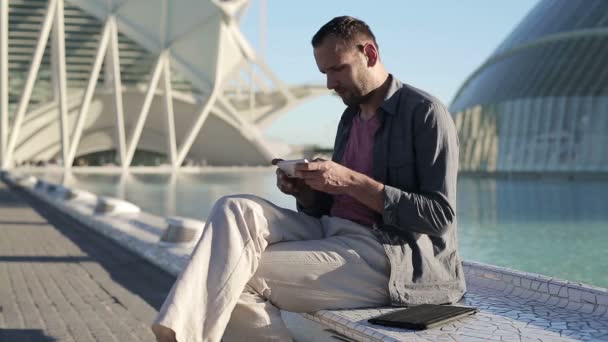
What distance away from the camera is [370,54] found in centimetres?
296

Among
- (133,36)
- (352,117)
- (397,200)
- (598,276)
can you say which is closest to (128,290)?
(352,117)

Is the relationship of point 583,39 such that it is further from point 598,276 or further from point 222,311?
point 222,311

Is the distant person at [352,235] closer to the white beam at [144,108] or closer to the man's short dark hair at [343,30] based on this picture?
the man's short dark hair at [343,30]

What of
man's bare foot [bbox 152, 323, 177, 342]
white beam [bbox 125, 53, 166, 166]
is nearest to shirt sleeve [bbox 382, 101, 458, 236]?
man's bare foot [bbox 152, 323, 177, 342]

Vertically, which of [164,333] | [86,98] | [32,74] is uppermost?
[32,74]

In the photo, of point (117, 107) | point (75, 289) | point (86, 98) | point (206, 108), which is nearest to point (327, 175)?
point (75, 289)

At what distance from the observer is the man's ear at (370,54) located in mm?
2939

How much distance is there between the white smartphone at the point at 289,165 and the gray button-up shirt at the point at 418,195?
338 millimetres

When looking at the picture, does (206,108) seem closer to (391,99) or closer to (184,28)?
(184,28)

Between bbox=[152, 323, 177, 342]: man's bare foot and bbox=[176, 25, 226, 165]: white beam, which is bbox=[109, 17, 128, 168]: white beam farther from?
bbox=[152, 323, 177, 342]: man's bare foot

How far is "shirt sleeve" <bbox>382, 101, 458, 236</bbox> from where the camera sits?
2793 mm

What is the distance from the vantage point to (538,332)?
2.49 m

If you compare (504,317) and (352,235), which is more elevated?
(352,235)

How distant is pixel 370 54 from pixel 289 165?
530 mm
